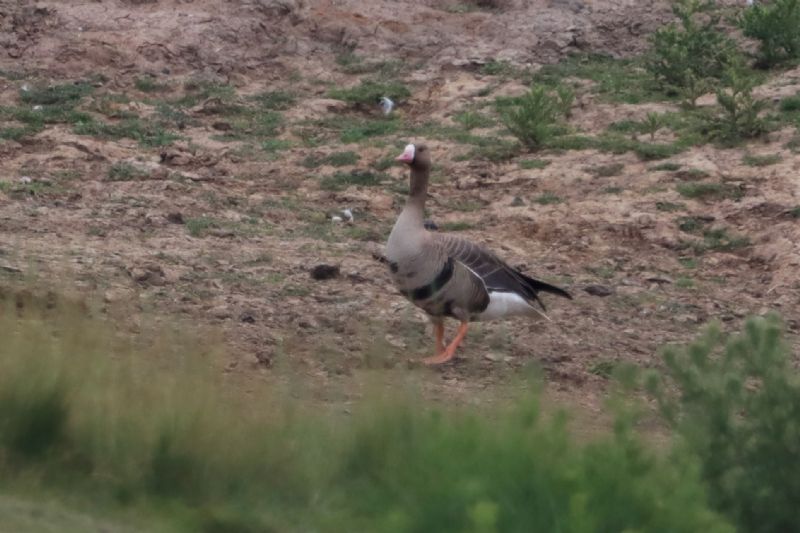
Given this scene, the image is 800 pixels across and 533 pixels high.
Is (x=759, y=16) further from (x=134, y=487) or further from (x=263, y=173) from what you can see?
(x=134, y=487)

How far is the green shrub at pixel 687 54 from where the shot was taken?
1457 cm

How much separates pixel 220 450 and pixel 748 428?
2.02 m

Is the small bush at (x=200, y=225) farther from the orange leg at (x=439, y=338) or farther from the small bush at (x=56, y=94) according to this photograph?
the small bush at (x=56, y=94)

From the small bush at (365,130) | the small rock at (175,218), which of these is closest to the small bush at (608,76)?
the small bush at (365,130)

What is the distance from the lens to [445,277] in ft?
27.0

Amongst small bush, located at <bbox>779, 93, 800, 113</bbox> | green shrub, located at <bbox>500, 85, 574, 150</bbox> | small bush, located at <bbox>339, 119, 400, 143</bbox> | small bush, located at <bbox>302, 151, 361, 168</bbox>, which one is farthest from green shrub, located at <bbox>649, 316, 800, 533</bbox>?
small bush, located at <bbox>339, 119, 400, 143</bbox>

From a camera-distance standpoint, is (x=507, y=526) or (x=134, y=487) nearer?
(x=507, y=526)

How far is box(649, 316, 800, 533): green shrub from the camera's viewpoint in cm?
534

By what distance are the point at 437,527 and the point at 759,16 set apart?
37.9 ft

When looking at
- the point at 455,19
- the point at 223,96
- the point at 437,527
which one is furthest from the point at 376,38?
the point at 437,527

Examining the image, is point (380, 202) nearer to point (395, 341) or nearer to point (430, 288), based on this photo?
point (395, 341)

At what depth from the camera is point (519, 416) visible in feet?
16.1

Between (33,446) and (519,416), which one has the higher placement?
(519,416)

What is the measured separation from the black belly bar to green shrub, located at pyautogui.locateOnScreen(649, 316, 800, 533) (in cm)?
262
